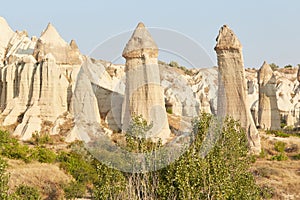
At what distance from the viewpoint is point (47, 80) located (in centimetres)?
2934

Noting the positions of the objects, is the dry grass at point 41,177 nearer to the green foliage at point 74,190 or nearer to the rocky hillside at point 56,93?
the green foliage at point 74,190

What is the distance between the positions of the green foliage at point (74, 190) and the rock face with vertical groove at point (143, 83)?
8352 millimetres

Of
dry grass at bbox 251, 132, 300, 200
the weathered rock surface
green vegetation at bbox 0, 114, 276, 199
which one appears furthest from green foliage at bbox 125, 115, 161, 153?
the weathered rock surface

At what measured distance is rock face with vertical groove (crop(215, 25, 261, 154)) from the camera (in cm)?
2603

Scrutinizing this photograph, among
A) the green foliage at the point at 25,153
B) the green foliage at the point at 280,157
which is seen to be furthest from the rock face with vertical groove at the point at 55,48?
the green foliage at the point at 280,157

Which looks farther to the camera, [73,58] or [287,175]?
[73,58]

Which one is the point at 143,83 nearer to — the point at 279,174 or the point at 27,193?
the point at 279,174

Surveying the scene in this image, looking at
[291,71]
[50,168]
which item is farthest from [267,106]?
[291,71]

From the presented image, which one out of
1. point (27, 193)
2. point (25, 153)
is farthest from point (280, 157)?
point (27, 193)

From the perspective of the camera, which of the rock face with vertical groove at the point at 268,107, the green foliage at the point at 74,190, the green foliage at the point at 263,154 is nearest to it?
the green foliage at the point at 74,190

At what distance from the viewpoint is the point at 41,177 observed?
18.7 m

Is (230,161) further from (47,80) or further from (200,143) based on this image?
(47,80)

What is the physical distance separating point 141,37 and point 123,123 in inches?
182

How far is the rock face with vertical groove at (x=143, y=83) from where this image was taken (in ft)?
86.6
